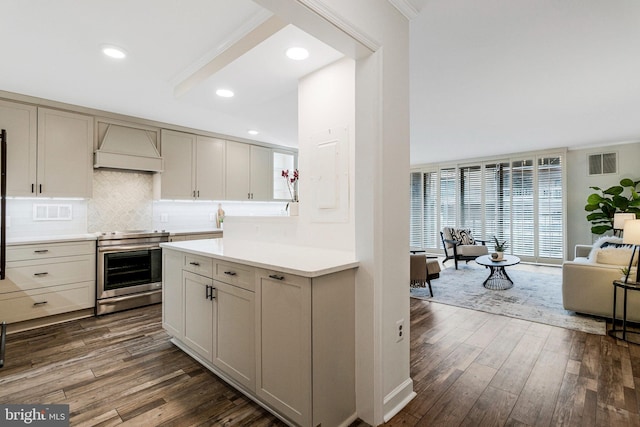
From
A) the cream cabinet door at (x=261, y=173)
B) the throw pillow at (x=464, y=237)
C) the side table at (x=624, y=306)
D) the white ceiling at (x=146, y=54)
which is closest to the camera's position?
the white ceiling at (x=146, y=54)

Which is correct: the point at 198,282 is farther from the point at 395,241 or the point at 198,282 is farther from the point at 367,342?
the point at 395,241

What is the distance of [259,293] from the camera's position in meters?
1.88

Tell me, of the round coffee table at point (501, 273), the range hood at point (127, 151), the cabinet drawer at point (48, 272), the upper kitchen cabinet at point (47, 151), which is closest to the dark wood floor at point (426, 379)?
the cabinet drawer at point (48, 272)

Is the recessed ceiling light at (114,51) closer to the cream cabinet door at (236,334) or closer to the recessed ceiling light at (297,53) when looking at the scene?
the recessed ceiling light at (297,53)

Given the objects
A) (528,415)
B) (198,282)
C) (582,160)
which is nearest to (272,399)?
(198,282)

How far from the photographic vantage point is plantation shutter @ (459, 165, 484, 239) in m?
7.55

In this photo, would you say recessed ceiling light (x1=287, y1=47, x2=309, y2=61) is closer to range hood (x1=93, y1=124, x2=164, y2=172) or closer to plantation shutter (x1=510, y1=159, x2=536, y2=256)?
range hood (x1=93, y1=124, x2=164, y2=172)

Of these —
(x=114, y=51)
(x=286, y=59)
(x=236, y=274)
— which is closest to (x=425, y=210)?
(x=286, y=59)

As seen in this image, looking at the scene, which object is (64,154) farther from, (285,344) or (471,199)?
(471,199)

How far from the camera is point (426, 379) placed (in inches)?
89.0

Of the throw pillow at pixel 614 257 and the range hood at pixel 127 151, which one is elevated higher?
the range hood at pixel 127 151

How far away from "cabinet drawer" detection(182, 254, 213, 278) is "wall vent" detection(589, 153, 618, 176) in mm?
7654

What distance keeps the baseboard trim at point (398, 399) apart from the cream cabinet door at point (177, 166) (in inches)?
161

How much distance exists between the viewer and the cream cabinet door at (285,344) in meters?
1.61
